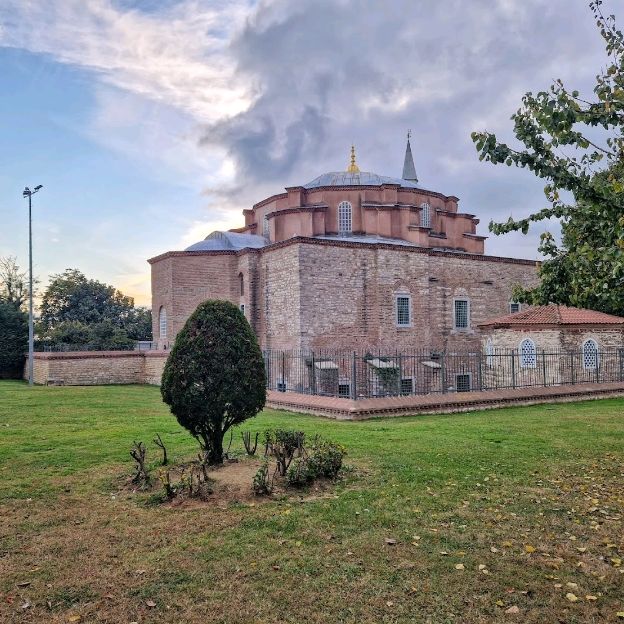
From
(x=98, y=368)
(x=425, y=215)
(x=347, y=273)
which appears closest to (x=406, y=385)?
(x=347, y=273)

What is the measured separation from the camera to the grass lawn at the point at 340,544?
138 inches

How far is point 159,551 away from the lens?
4344 millimetres

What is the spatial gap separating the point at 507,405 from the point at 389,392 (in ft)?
18.9

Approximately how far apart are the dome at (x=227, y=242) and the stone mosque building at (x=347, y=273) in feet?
0.18

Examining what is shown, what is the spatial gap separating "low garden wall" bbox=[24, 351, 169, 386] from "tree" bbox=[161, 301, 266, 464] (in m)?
15.3

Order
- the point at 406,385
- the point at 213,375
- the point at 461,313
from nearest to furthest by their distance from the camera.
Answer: the point at 213,375 → the point at 406,385 → the point at 461,313

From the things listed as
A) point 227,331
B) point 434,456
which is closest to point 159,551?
point 227,331

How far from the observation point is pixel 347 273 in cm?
2278

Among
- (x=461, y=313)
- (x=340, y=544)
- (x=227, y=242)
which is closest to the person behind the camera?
(x=340, y=544)

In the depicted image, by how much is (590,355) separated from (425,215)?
12180 millimetres

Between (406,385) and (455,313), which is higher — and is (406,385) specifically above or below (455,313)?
below

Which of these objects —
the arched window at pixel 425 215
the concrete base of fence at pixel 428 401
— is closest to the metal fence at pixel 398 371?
the concrete base of fence at pixel 428 401

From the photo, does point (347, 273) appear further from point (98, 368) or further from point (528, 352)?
point (98, 368)

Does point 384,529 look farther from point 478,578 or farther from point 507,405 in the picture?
point 507,405
